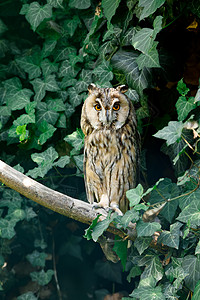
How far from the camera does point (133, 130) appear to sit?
1.91 m

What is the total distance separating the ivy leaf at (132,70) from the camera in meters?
1.80

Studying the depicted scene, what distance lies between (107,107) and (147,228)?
57 centimetres

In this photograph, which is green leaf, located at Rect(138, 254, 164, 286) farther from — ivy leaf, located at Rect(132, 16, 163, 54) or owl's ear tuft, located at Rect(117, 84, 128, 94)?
ivy leaf, located at Rect(132, 16, 163, 54)

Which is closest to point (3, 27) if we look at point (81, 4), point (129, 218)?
point (81, 4)

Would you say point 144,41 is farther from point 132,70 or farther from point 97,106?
point 97,106

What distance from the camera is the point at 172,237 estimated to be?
1528 millimetres

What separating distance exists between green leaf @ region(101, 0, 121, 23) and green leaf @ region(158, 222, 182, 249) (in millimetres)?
897

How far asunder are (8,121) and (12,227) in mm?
578

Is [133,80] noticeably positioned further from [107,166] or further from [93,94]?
[107,166]

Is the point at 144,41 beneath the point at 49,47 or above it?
above

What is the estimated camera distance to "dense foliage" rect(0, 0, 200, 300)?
1.60 meters

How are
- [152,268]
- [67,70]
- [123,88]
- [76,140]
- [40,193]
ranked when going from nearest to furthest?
[40,193], [152,268], [123,88], [76,140], [67,70]

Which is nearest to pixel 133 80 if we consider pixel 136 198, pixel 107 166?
pixel 107 166

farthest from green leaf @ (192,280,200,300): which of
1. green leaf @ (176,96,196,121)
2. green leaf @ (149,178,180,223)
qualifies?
green leaf @ (176,96,196,121)
